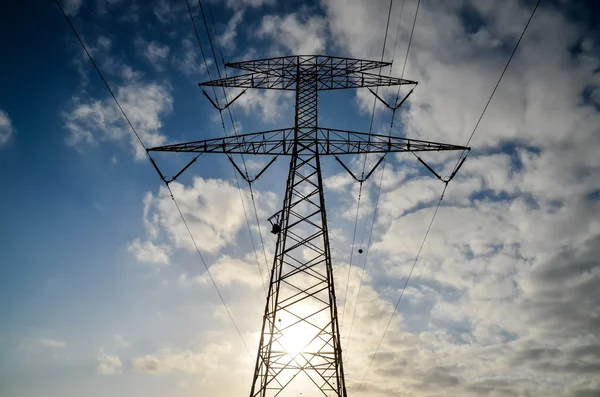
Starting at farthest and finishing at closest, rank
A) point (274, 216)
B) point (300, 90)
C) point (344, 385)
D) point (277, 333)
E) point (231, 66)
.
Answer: point (231, 66)
point (300, 90)
point (274, 216)
point (277, 333)
point (344, 385)

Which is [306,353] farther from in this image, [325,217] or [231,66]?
[231,66]

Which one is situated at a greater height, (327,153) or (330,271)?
(327,153)

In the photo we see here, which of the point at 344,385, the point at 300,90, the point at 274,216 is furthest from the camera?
the point at 300,90

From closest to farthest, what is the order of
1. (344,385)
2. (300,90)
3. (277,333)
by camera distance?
(344,385) < (277,333) < (300,90)

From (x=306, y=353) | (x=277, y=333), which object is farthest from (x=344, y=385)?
(x=277, y=333)

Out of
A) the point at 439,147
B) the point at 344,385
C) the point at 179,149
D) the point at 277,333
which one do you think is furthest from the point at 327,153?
the point at 344,385

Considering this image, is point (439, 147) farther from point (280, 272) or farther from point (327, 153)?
point (280, 272)

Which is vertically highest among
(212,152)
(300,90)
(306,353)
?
(300,90)

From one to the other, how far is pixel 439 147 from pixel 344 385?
32.5ft

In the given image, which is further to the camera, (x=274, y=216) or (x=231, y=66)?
(x=231, y=66)

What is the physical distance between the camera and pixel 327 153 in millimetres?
15219

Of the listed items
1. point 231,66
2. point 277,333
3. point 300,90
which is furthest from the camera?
point 231,66

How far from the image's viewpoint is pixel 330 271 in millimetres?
13789

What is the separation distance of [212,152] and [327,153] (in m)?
4.84
